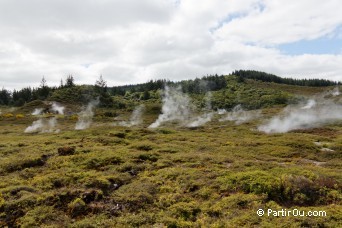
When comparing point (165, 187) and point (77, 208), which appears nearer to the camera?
point (77, 208)

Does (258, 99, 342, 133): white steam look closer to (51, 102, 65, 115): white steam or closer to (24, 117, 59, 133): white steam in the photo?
(24, 117, 59, 133): white steam

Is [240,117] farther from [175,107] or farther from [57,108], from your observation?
[57,108]

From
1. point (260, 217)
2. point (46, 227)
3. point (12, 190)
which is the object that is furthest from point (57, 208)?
point (260, 217)

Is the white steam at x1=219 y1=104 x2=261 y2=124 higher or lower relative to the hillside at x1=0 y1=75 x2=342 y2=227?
lower

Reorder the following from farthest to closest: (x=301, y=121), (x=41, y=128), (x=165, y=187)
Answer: (x=301, y=121) → (x=41, y=128) → (x=165, y=187)

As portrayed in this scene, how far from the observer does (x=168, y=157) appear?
102ft

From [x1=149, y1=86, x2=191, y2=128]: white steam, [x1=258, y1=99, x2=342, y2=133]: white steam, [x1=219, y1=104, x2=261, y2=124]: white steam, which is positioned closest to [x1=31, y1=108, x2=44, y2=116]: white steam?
[x1=149, y1=86, x2=191, y2=128]: white steam

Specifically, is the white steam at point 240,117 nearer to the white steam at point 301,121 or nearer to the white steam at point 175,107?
the white steam at point 301,121

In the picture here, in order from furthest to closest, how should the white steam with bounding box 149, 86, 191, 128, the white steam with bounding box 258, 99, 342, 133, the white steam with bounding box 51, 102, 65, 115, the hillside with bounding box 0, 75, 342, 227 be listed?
the white steam with bounding box 51, 102, 65, 115
the white steam with bounding box 149, 86, 191, 128
the white steam with bounding box 258, 99, 342, 133
the hillside with bounding box 0, 75, 342, 227

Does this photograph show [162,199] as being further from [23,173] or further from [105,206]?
[23,173]

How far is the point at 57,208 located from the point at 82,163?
32.3 ft

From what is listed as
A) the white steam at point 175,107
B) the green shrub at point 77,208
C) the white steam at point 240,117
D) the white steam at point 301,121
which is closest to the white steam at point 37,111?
the white steam at point 175,107

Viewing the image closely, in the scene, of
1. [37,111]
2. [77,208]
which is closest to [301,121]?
[77,208]

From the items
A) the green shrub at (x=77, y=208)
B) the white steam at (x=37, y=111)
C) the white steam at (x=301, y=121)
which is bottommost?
the white steam at (x=301, y=121)
